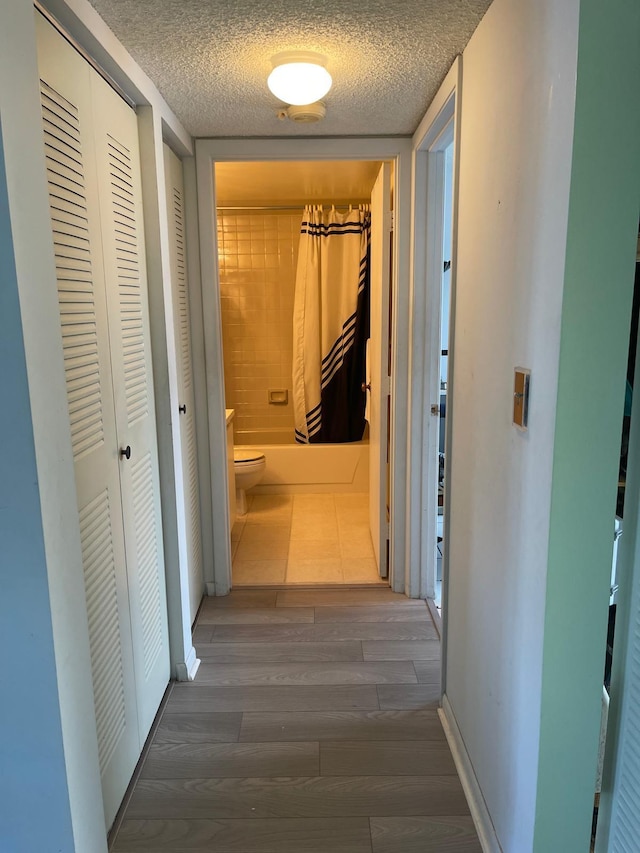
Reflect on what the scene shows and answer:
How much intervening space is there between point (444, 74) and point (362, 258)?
8.12ft

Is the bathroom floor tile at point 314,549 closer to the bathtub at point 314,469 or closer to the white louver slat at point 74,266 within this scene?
the bathtub at point 314,469

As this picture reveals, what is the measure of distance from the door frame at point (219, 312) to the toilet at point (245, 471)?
0.97 m

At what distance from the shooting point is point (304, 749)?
179 cm

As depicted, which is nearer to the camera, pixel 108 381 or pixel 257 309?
pixel 108 381

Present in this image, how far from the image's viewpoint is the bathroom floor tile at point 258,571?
2.91 meters

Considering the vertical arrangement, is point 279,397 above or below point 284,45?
below

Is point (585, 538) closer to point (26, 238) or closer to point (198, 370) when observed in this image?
point (26, 238)

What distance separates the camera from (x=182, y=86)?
181cm

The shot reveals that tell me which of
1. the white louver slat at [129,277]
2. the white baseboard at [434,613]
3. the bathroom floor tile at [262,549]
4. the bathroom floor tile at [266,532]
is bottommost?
the white baseboard at [434,613]

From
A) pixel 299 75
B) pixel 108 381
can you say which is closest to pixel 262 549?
pixel 108 381

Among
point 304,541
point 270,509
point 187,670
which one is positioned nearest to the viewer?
point 187,670

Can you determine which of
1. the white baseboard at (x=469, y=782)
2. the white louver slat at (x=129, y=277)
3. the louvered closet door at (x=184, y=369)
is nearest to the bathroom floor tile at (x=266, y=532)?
the louvered closet door at (x=184, y=369)

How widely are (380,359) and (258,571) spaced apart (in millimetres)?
1297

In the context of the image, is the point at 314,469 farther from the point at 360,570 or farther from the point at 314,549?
the point at 360,570
